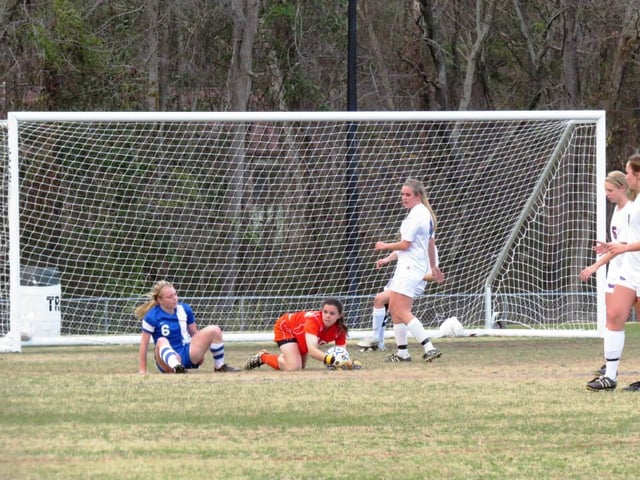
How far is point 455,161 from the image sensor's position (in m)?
20.1

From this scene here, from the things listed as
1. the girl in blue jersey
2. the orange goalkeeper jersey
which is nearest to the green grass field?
the girl in blue jersey

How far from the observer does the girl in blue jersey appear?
1166 cm

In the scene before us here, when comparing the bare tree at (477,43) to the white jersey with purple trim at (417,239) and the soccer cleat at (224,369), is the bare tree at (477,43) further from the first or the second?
the soccer cleat at (224,369)

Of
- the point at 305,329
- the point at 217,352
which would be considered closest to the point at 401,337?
the point at 305,329

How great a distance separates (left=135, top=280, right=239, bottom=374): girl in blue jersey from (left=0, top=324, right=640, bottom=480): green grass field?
213 mm

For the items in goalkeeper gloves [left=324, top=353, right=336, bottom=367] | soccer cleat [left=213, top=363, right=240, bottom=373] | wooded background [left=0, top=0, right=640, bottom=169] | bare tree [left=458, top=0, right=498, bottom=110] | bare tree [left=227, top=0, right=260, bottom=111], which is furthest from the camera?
bare tree [left=458, top=0, right=498, bottom=110]

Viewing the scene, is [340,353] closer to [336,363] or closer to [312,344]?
[336,363]

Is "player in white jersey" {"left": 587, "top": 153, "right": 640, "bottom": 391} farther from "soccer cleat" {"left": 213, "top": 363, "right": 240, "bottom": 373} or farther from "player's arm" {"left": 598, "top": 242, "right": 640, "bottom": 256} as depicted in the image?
"soccer cleat" {"left": 213, "top": 363, "right": 240, "bottom": 373}

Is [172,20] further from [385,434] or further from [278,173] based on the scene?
[385,434]

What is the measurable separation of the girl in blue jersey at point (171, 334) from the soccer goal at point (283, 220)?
16.9ft

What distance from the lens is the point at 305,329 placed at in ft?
39.2

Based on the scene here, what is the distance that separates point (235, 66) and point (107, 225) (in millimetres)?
11891

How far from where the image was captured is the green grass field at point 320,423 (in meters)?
6.73

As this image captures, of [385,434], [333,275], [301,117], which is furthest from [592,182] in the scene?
[385,434]
